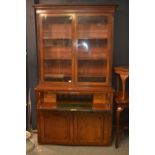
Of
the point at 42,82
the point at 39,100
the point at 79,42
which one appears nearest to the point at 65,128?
the point at 39,100

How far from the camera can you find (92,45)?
3.46 meters

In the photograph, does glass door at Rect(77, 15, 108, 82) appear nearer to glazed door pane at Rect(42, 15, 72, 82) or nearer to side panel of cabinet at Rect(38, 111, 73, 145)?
glazed door pane at Rect(42, 15, 72, 82)

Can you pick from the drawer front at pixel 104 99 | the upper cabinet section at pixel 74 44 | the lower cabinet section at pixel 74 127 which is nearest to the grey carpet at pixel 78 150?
the lower cabinet section at pixel 74 127

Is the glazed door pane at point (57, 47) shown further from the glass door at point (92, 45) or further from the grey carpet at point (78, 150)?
the grey carpet at point (78, 150)

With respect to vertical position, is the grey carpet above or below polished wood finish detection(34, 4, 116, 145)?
below

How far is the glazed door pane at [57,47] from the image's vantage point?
3.41 meters

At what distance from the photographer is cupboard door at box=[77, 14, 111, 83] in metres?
3.35

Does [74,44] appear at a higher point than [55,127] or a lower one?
higher

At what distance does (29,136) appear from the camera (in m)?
3.45

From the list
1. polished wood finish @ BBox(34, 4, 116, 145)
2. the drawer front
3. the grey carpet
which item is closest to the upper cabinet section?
polished wood finish @ BBox(34, 4, 116, 145)

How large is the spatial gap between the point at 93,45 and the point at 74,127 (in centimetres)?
129

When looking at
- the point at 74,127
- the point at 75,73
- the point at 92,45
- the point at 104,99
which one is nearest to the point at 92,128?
the point at 74,127

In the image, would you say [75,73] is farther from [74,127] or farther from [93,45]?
[74,127]
